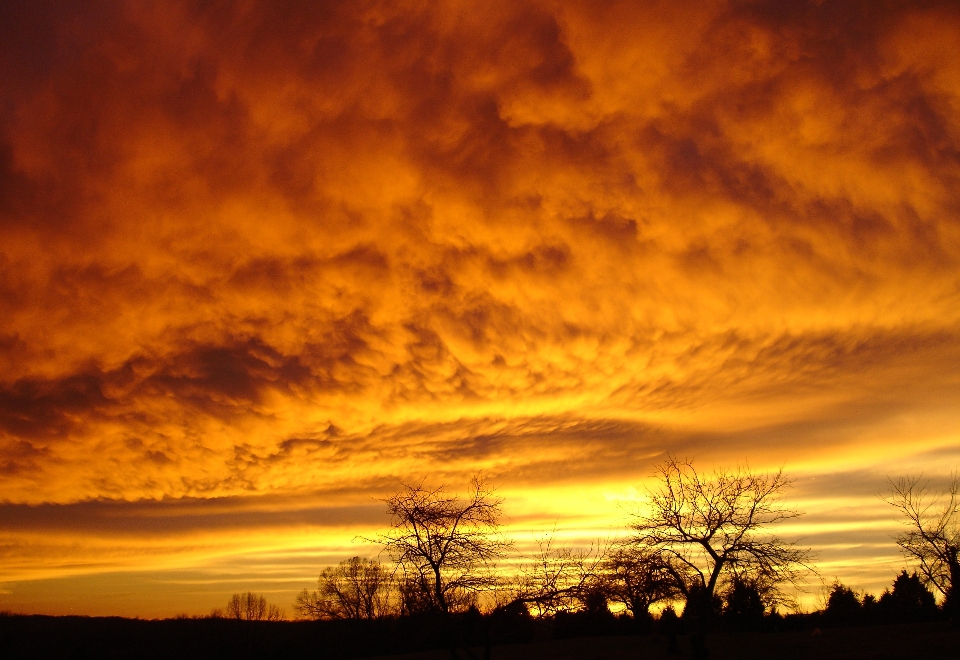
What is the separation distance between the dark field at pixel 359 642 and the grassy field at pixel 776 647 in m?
0.07

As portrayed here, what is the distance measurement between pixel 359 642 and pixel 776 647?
60.0 metres

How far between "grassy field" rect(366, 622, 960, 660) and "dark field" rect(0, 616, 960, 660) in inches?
2.8

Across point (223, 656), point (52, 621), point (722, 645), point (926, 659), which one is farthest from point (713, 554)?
point (52, 621)

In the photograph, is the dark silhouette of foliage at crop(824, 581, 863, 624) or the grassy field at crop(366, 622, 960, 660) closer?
the grassy field at crop(366, 622, 960, 660)

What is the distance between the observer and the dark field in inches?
1669

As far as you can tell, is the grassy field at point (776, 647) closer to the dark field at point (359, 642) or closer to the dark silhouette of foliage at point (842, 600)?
the dark field at point (359, 642)

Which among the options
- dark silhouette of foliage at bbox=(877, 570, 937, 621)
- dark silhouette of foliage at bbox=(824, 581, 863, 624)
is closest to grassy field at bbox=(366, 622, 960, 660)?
dark silhouette of foliage at bbox=(877, 570, 937, 621)

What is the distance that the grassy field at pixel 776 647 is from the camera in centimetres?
3834

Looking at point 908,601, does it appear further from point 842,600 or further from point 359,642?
point 359,642

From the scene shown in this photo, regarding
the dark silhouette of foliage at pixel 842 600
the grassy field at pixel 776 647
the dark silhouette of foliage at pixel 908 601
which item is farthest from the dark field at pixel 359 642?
the dark silhouette of foliage at pixel 842 600

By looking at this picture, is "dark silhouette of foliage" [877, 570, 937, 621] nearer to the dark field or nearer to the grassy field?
the dark field

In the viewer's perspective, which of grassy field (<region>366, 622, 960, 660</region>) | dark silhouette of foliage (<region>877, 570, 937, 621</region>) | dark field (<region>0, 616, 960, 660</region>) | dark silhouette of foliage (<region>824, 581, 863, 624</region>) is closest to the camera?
grassy field (<region>366, 622, 960, 660</region>)

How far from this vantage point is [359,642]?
293ft

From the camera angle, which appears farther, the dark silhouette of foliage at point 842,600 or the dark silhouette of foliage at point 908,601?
the dark silhouette of foliage at point 842,600
